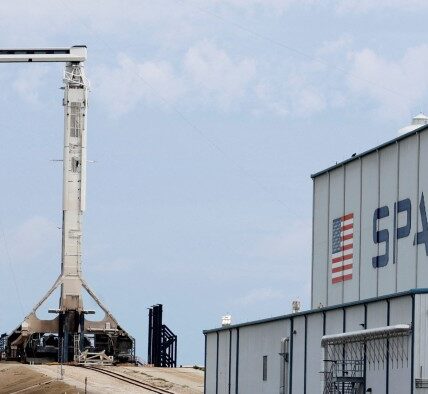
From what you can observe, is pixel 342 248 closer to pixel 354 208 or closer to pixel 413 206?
pixel 354 208

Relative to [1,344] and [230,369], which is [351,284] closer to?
[230,369]

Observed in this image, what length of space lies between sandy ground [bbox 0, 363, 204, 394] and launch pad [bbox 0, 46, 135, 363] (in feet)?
30.0

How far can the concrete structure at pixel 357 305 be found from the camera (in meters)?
36.8

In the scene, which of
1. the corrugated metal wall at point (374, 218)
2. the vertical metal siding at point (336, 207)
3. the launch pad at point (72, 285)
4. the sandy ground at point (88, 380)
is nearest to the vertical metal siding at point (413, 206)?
the corrugated metal wall at point (374, 218)

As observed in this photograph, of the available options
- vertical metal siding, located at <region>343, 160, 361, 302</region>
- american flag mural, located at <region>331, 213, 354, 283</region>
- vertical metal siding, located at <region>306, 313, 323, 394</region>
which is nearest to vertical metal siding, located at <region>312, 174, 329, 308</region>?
american flag mural, located at <region>331, 213, 354, 283</region>

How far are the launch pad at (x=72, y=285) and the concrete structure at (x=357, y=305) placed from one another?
31.5m

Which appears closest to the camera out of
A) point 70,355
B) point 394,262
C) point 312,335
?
point 312,335

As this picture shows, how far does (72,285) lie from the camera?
8731 centimetres

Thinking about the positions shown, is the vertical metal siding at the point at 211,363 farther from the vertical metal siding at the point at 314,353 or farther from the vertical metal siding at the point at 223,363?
the vertical metal siding at the point at 314,353

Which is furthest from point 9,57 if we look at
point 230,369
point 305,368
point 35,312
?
point 305,368

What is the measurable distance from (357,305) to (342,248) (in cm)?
1236

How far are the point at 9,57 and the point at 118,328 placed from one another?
64.1 feet

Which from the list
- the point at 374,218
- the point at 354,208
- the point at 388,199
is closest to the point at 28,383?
the point at 354,208

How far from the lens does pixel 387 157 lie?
4878 centimetres
